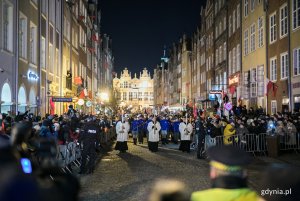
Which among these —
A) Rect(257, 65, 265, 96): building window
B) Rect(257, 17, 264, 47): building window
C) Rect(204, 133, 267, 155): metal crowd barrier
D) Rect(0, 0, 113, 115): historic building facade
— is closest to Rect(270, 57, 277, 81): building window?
Rect(257, 65, 265, 96): building window

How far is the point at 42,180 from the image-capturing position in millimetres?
3320

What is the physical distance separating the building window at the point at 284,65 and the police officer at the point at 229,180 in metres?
24.6

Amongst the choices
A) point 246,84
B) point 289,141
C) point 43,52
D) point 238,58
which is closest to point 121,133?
point 289,141

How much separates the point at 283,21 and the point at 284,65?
2.66 meters

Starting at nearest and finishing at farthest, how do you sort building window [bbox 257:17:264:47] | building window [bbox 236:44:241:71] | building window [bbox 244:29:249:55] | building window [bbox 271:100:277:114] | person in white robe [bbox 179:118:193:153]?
person in white robe [bbox 179:118:193:153], building window [bbox 271:100:277:114], building window [bbox 257:17:264:47], building window [bbox 244:29:249:55], building window [bbox 236:44:241:71]

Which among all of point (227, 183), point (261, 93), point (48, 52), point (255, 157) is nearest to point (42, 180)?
point (227, 183)

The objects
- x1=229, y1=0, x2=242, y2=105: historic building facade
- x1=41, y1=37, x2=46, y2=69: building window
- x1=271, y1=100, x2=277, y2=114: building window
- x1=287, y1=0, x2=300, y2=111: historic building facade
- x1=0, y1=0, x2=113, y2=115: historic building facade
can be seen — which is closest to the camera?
→ x1=0, y1=0, x2=113, y2=115: historic building facade

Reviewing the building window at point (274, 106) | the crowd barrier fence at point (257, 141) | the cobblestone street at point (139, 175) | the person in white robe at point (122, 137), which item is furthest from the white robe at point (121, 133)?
the building window at point (274, 106)

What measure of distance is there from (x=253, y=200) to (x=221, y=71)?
43.6 m

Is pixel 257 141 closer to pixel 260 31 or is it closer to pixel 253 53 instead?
pixel 260 31

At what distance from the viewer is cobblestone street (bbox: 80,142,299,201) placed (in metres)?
10.9

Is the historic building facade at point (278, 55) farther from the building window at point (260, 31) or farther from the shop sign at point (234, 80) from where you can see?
the shop sign at point (234, 80)

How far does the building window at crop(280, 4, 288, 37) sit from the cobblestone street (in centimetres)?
1169

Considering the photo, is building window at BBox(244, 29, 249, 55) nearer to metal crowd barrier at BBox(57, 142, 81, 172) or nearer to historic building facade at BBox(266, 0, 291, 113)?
historic building facade at BBox(266, 0, 291, 113)
